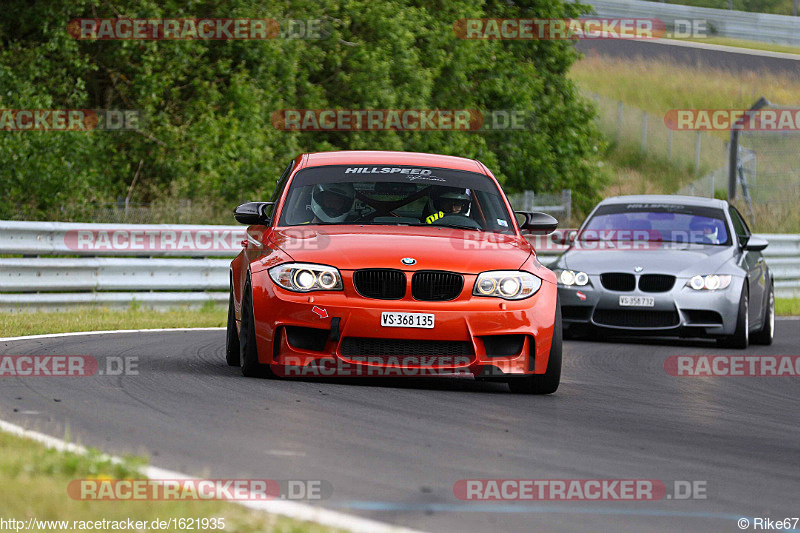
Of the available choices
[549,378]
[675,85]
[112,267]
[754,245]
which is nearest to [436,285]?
[549,378]

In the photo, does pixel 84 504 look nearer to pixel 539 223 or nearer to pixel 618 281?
pixel 539 223

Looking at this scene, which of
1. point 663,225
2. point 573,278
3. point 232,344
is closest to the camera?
point 232,344

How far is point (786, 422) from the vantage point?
323 inches

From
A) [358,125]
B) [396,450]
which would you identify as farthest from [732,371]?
[358,125]

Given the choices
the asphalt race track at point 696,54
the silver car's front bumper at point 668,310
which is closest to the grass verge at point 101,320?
the silver car's front bumper at point 668,310

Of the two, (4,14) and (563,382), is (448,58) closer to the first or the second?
(4,14)

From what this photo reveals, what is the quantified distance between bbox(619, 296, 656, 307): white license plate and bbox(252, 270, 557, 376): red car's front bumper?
17.3 ft

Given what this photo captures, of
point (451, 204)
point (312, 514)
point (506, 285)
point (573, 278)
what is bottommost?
point (573, 278)

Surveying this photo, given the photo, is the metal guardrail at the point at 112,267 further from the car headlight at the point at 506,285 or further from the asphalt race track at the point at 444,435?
the car headlight at the point at 506,285

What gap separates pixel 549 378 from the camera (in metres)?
8.87

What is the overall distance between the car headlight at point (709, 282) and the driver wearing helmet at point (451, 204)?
4598 millimetres

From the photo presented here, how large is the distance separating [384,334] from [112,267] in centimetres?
837

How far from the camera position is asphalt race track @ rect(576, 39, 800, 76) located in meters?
52.2

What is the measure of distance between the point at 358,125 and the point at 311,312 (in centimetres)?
1985
